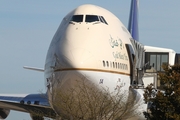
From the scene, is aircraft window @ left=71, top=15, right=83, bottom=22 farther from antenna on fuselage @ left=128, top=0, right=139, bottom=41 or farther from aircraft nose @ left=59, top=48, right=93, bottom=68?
antenna on fuselage @ left=128, top=0, right=139, bottom=41

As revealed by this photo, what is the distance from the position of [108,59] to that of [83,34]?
5.08 ft

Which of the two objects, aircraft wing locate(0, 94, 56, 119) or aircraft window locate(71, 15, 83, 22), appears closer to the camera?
aircraft window locate(71, 15, 83, 22)

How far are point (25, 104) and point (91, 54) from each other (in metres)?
13.5

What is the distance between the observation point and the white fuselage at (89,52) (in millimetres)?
25859

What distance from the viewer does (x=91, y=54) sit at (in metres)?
26.4

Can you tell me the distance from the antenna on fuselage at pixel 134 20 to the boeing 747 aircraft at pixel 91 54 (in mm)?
19320

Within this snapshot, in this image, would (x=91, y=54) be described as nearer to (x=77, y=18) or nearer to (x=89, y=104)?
(x=89, y=104)

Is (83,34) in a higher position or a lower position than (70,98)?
higher

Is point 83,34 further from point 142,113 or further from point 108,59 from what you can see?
Result: point 142,113

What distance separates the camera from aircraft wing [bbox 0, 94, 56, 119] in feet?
120

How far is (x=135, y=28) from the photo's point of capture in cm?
5309

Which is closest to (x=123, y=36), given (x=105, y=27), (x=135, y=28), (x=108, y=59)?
(x=105, y=27)

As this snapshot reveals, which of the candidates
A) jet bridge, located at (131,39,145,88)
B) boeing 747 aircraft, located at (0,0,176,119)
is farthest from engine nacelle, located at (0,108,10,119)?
boeing 747 aircraft, located at (0,0,176,119)

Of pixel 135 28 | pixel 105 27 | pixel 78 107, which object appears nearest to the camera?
pixel 78 107
